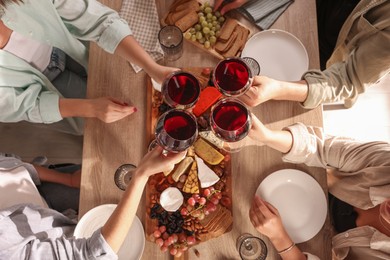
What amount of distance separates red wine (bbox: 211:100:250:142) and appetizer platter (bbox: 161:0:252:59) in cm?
43

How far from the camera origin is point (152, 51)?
5.05 ft

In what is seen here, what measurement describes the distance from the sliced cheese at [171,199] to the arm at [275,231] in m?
0.26

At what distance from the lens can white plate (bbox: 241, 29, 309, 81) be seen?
1.51 metres

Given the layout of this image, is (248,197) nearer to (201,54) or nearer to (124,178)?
(124,178)

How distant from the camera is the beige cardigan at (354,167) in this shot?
1.27 m

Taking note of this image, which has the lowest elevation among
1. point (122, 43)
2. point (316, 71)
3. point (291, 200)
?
point (291, 200)

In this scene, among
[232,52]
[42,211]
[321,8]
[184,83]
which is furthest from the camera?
[321,8]

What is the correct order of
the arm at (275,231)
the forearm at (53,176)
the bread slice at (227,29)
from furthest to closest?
1. the forearm at (53,176)
2. the bread slice at (227,29)
3. the arm at (275,231)

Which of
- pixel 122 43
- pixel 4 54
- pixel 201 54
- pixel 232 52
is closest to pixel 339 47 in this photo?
pixel 232 52

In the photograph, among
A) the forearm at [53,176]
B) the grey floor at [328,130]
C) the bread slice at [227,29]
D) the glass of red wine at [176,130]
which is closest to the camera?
the glass of red wine at [176,130]

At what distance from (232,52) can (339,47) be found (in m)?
0.44

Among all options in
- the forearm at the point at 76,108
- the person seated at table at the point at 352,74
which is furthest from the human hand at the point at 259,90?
the forearm at the point at 76,108

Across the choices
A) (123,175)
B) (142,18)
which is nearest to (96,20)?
(142,18)

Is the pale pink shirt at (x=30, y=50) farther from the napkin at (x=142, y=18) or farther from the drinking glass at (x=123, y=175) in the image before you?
the drinking glass at (x=123, y=175)
